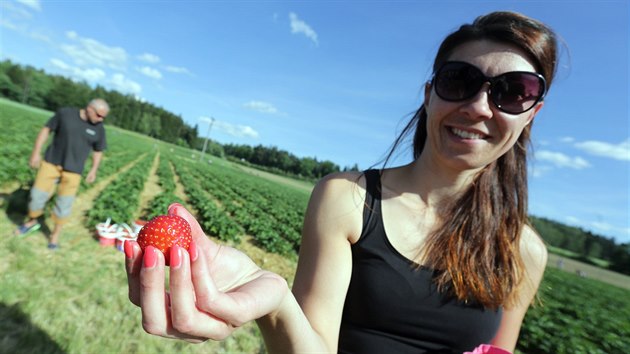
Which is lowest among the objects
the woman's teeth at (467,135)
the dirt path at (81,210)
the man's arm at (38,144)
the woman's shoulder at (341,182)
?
the dirt path at (81,210)

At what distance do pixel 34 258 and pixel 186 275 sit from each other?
5360mm

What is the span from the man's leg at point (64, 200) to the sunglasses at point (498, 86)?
619 centimetres

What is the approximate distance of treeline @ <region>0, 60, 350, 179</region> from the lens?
82062 mm

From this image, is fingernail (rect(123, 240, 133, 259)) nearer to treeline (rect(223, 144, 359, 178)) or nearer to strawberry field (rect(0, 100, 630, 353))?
strawberry field (rect(0, 100, 630, 353))

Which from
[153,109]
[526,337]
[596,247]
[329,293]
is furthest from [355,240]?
[153,109]

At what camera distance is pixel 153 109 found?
110375 mm

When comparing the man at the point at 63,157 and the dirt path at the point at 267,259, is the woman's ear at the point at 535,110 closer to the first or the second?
the man at the point at 63,157

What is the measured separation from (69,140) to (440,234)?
6.21 m

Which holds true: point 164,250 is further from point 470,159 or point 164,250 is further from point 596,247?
point 596,247

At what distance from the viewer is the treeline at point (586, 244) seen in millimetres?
61281

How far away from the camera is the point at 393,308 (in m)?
1.49

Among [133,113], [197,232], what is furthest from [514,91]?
[133,113]

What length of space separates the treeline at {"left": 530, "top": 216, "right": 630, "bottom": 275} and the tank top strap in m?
70.1

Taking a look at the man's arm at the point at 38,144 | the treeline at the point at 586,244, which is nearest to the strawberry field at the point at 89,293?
the man's arm at the point at 38,144
